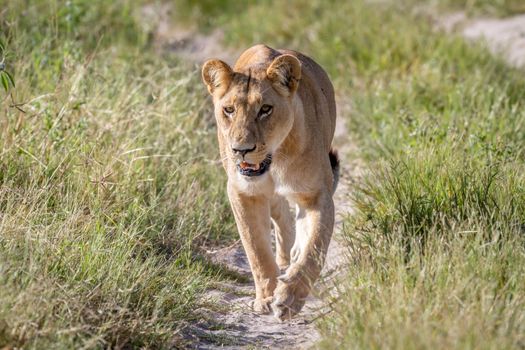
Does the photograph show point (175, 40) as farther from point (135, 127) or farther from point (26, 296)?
point (26, 296)

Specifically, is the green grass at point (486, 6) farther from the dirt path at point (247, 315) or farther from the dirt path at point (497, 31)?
the dirt path at point (247, 315)

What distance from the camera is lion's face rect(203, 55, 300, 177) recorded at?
4840mm

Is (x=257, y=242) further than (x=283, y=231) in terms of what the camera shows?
No

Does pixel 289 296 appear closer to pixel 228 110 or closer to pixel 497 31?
pixel 228 110

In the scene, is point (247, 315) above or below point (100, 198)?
below

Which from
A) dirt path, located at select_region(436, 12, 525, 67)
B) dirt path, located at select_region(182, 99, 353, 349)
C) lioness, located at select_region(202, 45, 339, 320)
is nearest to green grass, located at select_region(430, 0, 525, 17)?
dirt path, located at select_region(436, 12, 525, 67)

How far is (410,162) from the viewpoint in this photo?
19.1 ft

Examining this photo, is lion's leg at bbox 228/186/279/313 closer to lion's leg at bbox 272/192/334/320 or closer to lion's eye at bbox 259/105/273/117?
lion's leg at bbox 272/192/334/320

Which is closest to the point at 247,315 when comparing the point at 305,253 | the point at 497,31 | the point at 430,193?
the point at 305,253

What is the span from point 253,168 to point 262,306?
2.46 ft

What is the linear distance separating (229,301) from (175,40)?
6687 mm

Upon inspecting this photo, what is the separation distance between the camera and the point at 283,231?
595 cm

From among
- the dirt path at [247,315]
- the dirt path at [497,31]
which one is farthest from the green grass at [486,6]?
the dirt path at [247,315]

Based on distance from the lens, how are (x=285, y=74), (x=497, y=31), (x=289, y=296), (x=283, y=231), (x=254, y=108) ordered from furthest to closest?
1. (x=497, y=31)
2. (x=283, y=231)
3. (x=285, y=74)
4. (x=254, y=108)
5. (x=289, y=296)
